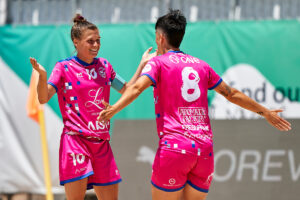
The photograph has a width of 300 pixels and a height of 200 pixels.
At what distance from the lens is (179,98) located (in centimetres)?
370

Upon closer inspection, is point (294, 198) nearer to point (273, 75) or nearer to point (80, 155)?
point (273, 75)

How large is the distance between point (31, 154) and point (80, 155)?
15.2 feet

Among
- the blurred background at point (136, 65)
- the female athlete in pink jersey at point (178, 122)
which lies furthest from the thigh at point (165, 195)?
the blurred background at point (136, 65)

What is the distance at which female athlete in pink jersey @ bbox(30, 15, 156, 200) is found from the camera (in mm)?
4051

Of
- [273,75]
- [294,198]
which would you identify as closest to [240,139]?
[294,198]

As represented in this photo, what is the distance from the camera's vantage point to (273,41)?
8070 mm

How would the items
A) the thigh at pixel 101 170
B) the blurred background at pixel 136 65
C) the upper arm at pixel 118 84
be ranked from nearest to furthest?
1. the thigh at pixel 101 170
2. the upper arm at pixel 118 84
3. the blurred background at pixel 136 65

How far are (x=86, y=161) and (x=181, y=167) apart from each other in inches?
33.5

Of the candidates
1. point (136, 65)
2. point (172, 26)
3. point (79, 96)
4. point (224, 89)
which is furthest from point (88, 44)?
point (136, 65)

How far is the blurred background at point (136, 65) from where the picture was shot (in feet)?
22.1

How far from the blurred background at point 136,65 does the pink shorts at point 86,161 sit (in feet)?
8.24

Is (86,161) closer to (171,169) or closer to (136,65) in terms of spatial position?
(171,169)

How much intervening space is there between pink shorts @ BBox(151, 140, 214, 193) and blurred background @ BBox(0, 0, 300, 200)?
2946mm

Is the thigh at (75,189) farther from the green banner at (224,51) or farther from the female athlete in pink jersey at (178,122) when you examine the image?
the green banner at (224,51)
